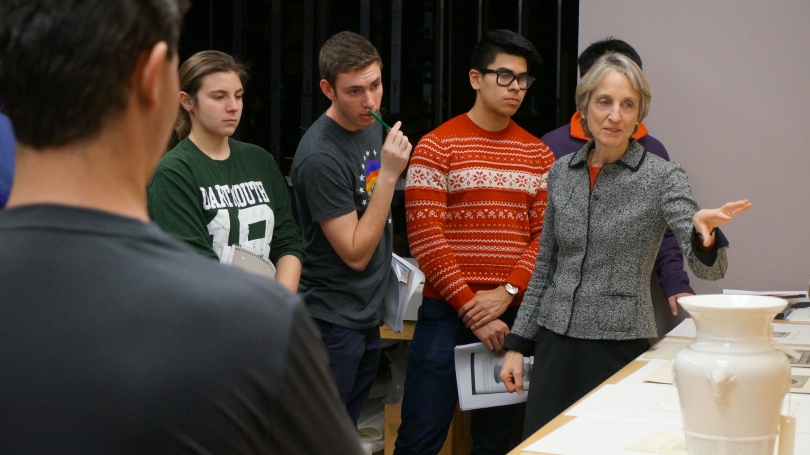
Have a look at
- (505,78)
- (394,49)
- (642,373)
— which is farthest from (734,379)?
(394,49)

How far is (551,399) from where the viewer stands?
196 centimetres

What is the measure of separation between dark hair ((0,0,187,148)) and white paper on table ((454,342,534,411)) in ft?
6.24

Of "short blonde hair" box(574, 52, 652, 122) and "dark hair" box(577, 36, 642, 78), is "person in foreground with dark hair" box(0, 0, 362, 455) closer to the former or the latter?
"short blonde hair" box(574, 52, 652, 122)

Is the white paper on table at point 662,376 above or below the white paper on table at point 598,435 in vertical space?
above

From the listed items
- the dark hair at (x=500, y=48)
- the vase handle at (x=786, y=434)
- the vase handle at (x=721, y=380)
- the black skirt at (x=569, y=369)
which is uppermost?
the dark hair at (x=500, y=48)

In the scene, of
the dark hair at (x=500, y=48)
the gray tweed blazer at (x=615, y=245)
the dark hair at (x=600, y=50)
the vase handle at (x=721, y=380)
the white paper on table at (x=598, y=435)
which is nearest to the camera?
the vase handle at (x=721, y=380)

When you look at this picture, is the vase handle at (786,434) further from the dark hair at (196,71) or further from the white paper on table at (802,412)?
the dark hair at (196,71)

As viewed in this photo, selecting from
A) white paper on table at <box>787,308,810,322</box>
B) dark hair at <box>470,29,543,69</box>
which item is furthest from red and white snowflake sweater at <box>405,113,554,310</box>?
white paper on table at <box>787,308,810,322</box>

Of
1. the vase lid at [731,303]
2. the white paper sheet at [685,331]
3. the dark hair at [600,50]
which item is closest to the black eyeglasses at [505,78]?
the dark hair at [600,50]

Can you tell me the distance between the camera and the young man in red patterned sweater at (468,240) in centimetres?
247

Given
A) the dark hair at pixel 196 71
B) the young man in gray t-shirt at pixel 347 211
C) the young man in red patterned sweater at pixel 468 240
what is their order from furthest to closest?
the young man in red patterned sweater at pixel 468 240, the young man in gray t-shirt at pixel 347 211, the dark hair at pixel 196 71

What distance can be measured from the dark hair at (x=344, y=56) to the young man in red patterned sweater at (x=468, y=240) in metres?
0.35

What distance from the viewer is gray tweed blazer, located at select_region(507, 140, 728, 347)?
188cm

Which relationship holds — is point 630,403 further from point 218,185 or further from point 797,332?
point 218,185
